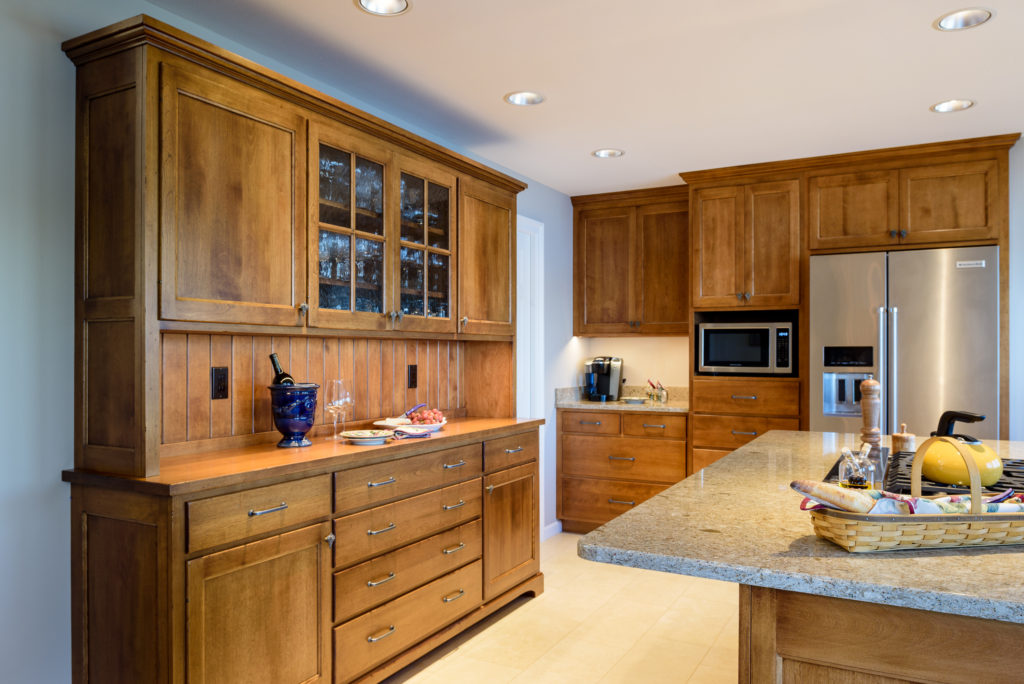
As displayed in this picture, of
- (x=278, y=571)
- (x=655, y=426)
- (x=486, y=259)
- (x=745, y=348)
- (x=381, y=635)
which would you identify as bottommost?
(x=381, y=635)

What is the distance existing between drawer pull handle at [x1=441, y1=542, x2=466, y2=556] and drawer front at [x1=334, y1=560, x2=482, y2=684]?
0.10m

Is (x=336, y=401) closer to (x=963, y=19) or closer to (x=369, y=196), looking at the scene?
(x=369, y=196)

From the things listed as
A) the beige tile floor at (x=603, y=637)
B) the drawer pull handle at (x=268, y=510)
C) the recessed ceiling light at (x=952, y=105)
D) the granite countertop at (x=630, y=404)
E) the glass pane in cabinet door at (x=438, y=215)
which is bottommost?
the beige tile floor at (x=603, y=637)

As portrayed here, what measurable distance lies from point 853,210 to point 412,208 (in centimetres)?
264

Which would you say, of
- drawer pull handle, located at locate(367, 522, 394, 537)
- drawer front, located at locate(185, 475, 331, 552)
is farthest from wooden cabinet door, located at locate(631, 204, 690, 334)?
drawer front, located at locate(185, 475, 331, 552)

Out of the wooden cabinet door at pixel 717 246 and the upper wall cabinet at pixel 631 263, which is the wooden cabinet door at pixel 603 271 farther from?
the wooden cabinet door at pixel 717 246

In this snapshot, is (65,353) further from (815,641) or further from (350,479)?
(815,641)

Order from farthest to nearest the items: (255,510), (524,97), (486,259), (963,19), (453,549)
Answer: (486,259), (524,97), (453,549), (963,19), (255,510)

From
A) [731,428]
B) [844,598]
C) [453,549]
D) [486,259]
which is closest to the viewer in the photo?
[844,598]

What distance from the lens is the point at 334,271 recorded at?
271 cm

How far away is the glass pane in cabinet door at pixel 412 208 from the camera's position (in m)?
3.10

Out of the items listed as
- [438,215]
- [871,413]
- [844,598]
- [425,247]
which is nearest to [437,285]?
[425,247]

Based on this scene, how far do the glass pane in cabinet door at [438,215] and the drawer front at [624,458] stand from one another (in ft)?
7.05

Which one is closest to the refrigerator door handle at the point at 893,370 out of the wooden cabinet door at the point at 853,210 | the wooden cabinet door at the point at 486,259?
the wooden cabinet door at the point at 853,210
